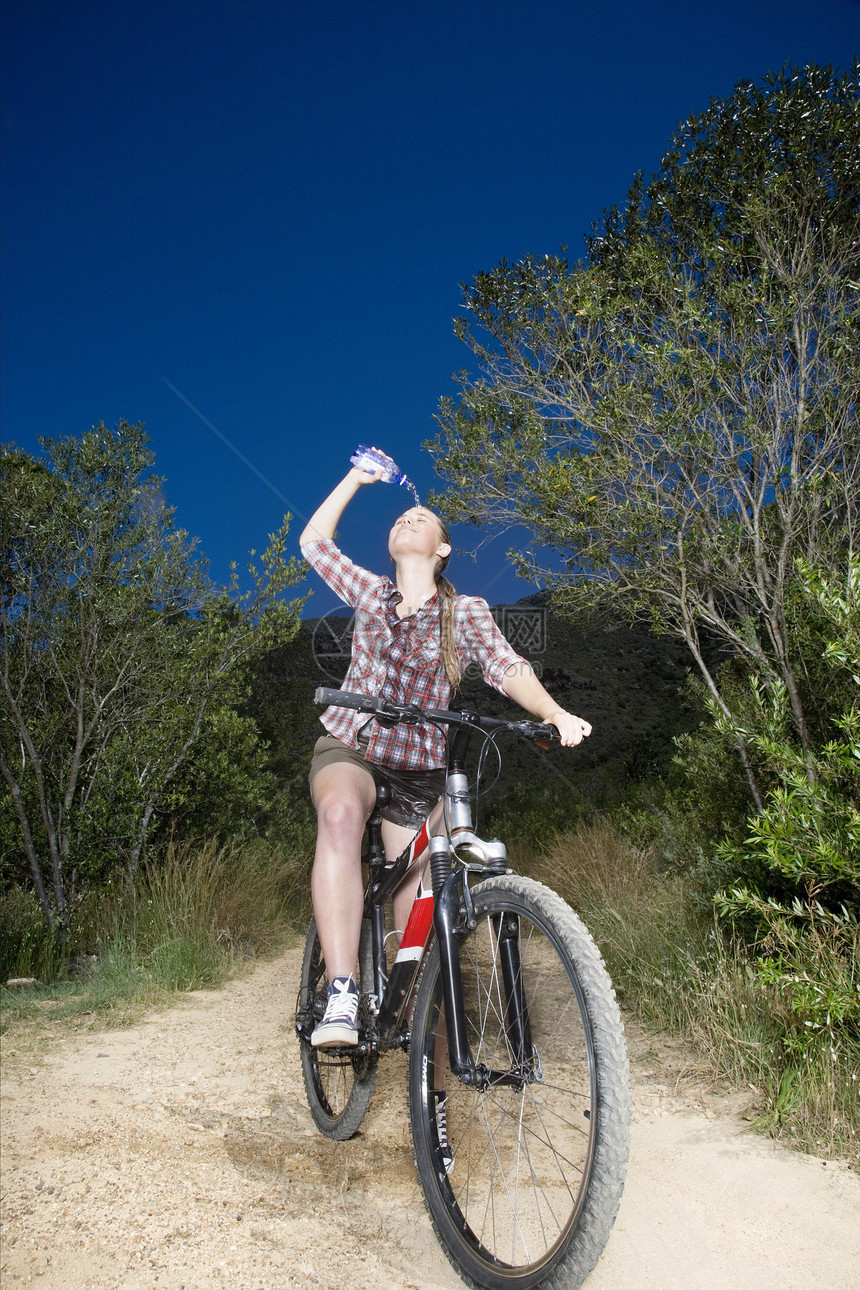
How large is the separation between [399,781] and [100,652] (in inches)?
163

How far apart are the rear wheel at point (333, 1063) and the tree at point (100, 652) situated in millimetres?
3236

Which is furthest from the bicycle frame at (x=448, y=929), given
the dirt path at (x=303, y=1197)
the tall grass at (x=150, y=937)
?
the tall grass at (x=150, y=937)

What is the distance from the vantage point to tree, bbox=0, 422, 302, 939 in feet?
18.7

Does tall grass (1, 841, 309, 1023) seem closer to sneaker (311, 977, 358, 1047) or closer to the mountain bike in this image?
sneaker (311, 977, 358, 1047)

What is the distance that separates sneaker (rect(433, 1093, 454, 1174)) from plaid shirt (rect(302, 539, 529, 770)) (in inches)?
35.9

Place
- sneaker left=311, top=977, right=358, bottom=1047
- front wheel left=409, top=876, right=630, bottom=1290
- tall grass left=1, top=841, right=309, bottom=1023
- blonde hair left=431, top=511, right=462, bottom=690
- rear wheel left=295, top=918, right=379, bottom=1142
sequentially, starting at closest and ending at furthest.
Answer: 1. front wheel left=409, top=876, right=630, bottom=1290
2. sneaker left=311, top=977, right=358, bottom=1047
3. rear wheel left=295, top=918, right=379, bottom=1142
4. blonde hair left=431, top=511, right=462, bottom=690
5. tall grass left=1, top=841, right=309, bottom=1023

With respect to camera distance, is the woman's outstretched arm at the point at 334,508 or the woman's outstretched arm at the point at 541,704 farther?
the woman's outstretched arm at the point at 334,508

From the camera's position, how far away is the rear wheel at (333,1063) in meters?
2.43

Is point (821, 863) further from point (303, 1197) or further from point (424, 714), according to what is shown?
point (303, 1197)

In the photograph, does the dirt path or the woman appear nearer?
the dirt path

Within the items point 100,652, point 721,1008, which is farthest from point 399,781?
point 100,652

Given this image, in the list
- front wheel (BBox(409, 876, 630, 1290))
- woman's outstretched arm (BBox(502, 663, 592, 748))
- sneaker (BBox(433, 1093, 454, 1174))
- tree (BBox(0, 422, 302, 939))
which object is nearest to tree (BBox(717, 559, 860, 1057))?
woman's outstretched arm (BBox(502, 663, 592, 748))

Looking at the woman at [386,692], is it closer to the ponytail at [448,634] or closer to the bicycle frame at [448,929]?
the ponytail at [448,634]

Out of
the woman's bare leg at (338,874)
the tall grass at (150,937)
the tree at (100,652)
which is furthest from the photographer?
the tree at (100,652)
